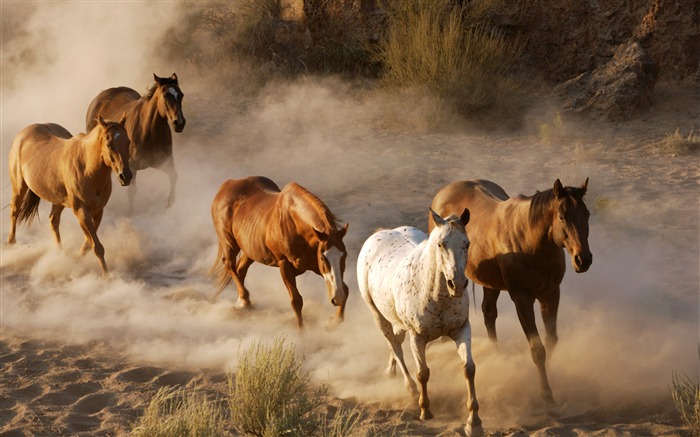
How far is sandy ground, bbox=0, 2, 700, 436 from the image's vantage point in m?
7.23

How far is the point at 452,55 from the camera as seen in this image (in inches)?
573

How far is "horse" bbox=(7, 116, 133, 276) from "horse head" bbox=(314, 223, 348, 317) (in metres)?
3.06

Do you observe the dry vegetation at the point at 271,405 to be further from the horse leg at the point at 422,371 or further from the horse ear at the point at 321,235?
the horse ear at the point at 321,235

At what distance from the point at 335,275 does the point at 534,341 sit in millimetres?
1664

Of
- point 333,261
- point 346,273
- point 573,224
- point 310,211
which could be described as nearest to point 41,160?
point 346,273

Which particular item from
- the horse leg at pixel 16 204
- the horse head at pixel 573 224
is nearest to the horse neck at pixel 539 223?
the horse head at pixel 573 224

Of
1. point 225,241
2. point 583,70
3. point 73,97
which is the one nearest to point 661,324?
point 225,241

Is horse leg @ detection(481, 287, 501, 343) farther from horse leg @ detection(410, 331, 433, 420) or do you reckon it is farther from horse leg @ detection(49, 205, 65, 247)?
horse leg @ detection(49, 205, 65, 247)

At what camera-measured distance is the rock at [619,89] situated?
13.8 metres

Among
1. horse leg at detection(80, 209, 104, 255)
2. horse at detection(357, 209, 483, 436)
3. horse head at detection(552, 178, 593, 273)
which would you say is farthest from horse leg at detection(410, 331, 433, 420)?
horse leg at detection(80, 209, 104, 255)

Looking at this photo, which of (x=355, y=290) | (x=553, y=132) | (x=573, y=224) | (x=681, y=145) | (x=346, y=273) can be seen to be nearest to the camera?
(x=573, y=224)

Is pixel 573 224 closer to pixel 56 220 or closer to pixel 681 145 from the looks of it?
pixel 681 145

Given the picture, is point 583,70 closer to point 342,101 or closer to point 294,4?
point 342,101

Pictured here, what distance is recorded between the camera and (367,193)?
12.2 m
